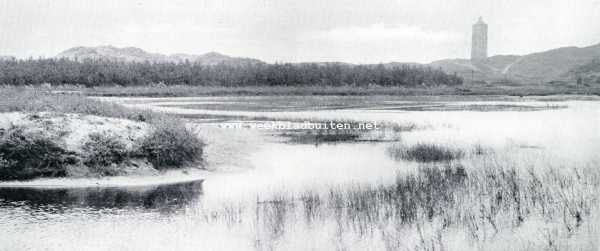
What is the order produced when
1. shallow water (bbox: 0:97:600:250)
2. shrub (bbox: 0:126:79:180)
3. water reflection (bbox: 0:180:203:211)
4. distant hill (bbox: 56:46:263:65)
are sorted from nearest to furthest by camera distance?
shallow water (bbox: 0:97:600:250), water reflection (bbox: 0:180:203:211), shrub (bbox: 0:126:79:180), distant hill (bbox: 56:46:263:65)

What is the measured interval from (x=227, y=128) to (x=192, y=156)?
825 centimetres

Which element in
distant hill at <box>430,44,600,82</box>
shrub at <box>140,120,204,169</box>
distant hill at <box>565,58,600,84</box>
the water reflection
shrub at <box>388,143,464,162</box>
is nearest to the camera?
the water reflection

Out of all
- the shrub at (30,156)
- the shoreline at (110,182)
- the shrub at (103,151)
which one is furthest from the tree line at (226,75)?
the shoreline at (110,182)

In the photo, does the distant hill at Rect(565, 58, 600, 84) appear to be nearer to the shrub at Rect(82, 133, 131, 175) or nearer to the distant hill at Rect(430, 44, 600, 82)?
the distant hill at Rect(430, 44, 600, 82)

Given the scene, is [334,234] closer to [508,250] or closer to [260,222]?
[260,222]

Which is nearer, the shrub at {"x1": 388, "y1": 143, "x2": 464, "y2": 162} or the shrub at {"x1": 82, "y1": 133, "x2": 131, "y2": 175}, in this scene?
the shrub at {"x1": 82, "y1": 133, "x2": 131, "y2": 175}

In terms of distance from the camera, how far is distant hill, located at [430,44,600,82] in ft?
296

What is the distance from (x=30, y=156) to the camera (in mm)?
13750

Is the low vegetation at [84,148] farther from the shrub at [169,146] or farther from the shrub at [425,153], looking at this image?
the shrub at [425,153]

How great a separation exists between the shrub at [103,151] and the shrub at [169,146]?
1.88ft

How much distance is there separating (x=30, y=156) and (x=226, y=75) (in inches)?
2365

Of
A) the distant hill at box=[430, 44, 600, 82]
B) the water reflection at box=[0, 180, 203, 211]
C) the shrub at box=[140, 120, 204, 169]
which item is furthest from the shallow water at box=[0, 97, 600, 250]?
the distant hill at box=[430, 44, 600, 82]

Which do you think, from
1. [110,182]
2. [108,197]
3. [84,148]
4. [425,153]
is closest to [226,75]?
[425,153]

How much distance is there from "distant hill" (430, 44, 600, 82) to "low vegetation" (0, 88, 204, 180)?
2960 inches
